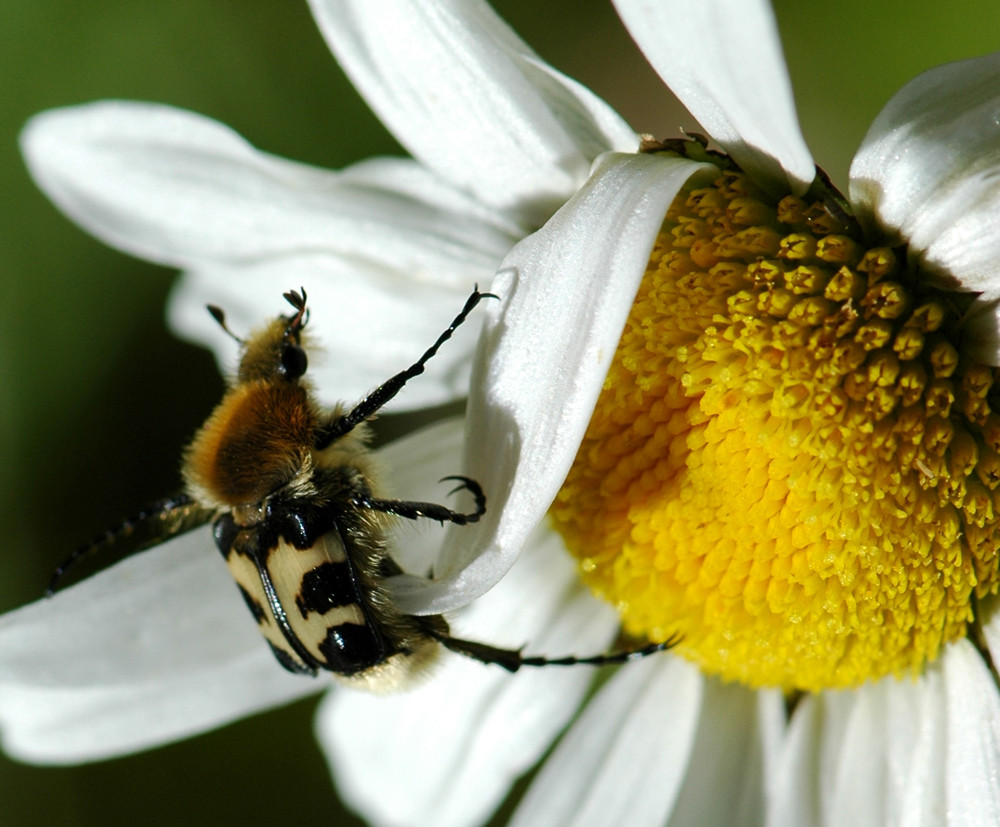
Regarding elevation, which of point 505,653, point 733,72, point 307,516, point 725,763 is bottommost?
point 725,763

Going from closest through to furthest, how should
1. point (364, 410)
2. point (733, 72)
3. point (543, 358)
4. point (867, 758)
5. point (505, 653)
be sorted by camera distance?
point (733, 72) < point (543, 358) < point (364, 410) < point (505, 653) < point (867, 758)

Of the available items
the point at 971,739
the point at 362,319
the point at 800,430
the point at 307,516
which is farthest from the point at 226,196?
the point at 971,739

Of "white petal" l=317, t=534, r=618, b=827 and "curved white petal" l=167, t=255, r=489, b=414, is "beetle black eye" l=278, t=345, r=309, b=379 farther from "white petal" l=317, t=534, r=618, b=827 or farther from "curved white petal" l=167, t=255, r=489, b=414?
"white petal" l=317, t=534, r=618, b=827

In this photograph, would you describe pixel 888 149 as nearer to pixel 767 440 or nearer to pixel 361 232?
pixel 767 440

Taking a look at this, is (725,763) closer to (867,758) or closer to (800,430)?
(867,758)

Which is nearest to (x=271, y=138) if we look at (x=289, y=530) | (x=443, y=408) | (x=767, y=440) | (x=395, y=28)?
(x=443, y=408)

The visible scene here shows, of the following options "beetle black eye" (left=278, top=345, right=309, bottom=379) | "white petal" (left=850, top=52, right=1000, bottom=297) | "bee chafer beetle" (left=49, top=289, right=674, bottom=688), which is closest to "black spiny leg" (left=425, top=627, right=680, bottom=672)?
"bee chafer beetle" (left=49, top=289, right=674, bottom=688)

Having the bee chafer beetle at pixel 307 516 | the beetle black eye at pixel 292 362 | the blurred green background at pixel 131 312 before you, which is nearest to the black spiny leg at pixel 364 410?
the bee chafer beetle at pixel 307 516
